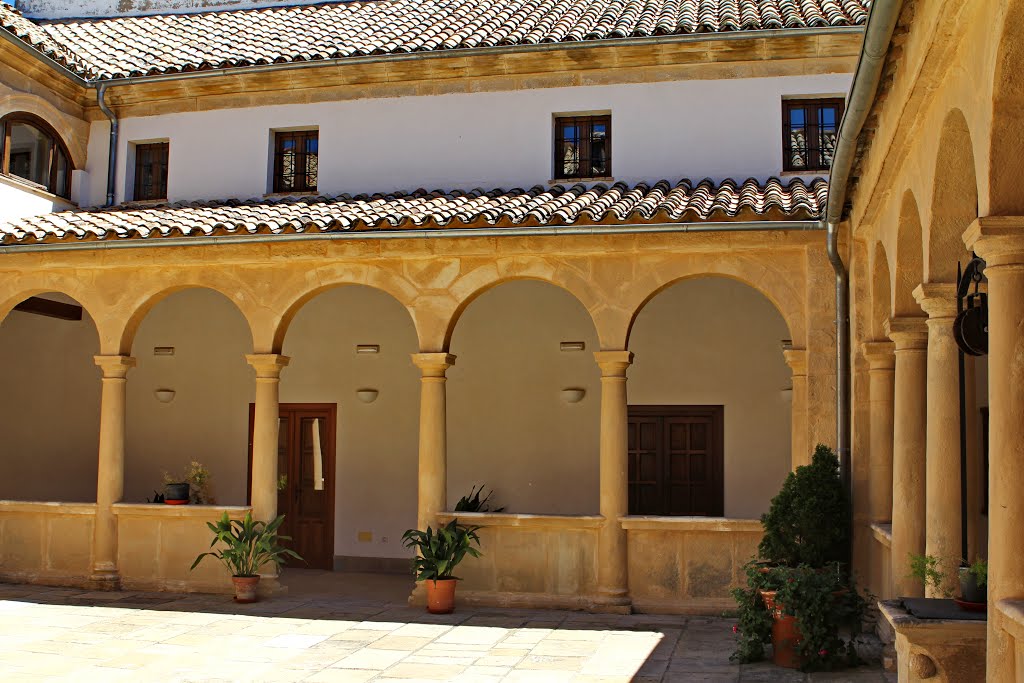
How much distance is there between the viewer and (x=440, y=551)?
1092 centimetres

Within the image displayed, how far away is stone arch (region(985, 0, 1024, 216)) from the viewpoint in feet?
14.0

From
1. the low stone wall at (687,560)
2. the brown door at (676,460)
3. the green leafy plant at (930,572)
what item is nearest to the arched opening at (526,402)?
the brown door at (676,460)

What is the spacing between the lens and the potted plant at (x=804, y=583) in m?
8.23

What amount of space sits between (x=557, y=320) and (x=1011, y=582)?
9.40 m

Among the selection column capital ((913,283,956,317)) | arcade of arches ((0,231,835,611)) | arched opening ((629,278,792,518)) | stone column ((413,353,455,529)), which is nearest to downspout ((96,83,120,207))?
arcade of arches ((0,231,835,611))

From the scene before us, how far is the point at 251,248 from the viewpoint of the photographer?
11.8 m

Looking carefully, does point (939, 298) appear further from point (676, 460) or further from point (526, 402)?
point (526, 402)

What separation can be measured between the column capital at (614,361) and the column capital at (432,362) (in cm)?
156

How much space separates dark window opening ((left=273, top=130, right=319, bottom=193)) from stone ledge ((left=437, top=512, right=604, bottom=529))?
202 inches

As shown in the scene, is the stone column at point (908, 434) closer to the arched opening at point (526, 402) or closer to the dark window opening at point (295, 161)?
the arched opening at point (526, 402)

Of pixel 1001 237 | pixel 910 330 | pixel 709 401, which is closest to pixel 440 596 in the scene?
pixel 709 401

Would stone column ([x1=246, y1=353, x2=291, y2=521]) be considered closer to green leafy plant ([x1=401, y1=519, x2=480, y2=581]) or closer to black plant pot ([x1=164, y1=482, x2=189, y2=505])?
black plant pot ([x1=164, y1=482, x2=189, y2=505])

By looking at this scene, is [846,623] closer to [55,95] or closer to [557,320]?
[557,320]

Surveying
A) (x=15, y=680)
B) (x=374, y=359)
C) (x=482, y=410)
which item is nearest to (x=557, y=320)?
(x=482, y=410)
